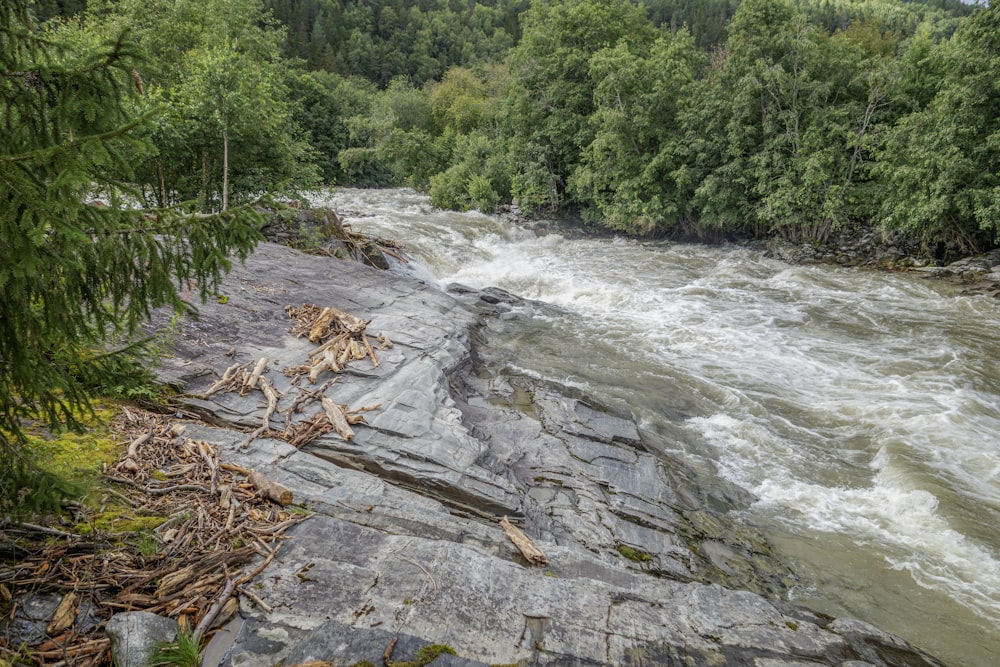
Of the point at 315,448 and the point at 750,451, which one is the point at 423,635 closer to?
the point at 315,448

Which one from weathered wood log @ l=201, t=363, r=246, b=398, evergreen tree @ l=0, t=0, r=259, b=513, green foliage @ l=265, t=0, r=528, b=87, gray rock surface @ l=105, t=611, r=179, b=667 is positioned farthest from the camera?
green foliage @ l=265, t=0, r=528, b=87

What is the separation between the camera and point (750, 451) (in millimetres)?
8242

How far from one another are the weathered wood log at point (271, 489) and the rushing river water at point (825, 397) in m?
5.53

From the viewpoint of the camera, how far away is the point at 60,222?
2.42 m

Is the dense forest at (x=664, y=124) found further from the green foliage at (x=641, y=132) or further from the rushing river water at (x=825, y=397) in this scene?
the rushing river water at (x=825, y=397)

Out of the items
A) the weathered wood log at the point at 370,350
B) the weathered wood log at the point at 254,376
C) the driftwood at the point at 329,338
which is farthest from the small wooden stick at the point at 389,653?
the weathered wood log at the point at 370,350

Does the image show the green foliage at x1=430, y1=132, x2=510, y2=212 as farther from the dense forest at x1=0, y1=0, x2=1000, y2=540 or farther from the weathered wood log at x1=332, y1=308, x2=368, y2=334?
the weathered wood log at x1=332, y1=308, x2=368, y2=334

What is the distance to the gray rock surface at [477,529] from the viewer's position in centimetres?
341

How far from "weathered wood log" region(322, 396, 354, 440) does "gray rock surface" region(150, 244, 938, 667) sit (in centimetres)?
10

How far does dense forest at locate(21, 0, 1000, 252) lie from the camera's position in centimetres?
1611

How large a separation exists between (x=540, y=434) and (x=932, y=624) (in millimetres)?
4902

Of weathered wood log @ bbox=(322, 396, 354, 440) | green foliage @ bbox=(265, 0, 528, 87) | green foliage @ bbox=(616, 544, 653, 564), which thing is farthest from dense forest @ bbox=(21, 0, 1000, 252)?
green foliage @ bbox=(265, 0, 528, 87)

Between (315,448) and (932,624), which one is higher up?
(315,448)

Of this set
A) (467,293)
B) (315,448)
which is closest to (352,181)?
(467,293)
